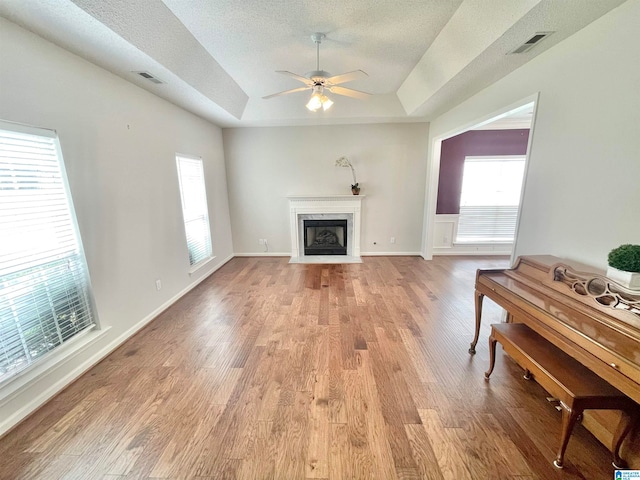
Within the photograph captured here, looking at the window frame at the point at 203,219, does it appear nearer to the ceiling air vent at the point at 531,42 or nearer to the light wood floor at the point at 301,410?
the light wood floor at the point at 301,410

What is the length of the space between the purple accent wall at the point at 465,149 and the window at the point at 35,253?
5.37 m

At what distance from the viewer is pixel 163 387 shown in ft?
6.12

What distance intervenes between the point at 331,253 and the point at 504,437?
3899 millimetres

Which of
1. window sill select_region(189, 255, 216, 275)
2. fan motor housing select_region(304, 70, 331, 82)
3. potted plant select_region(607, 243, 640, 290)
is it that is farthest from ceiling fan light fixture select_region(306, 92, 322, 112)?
window sill select_region(189, 255, 216, 275)

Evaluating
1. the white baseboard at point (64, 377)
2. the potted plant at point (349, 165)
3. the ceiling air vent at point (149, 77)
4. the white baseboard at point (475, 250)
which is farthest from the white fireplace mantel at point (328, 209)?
the white baseboard at point (64, 377)

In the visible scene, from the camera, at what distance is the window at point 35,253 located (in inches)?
61.2

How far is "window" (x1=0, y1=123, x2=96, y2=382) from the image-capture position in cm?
155

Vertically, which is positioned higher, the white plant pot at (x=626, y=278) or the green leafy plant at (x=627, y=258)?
the green leafy plant at (x=627, y=258)

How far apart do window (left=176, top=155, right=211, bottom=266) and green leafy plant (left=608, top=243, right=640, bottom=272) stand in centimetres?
411

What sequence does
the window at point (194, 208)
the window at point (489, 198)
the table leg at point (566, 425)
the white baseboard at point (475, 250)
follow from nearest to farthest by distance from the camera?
the table leg at point (566, 425), the window at point (194, 208), the window at point (489, 198), the white baseboard at point (475, 250)

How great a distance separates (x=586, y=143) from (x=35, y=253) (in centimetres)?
391

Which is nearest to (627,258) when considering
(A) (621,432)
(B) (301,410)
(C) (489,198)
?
(A) (621,432)

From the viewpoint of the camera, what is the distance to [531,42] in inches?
72.4

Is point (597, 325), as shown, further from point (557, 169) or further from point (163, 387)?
point (163, 387)
